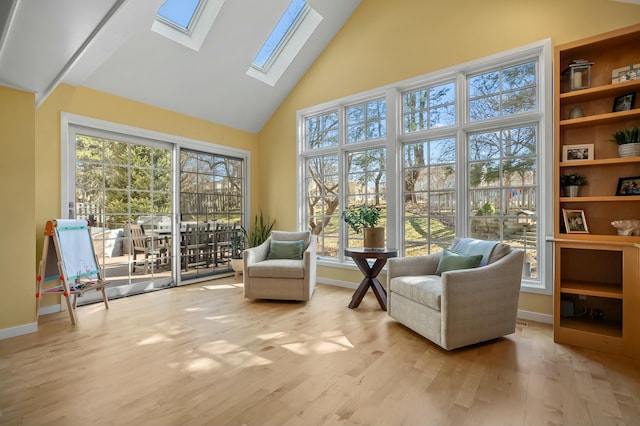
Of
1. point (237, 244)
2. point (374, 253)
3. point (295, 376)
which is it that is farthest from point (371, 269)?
point (237, 244)

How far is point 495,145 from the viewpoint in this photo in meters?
3.45

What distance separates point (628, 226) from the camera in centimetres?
247

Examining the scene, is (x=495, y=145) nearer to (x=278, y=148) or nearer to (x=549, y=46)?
(x=549, y=46)

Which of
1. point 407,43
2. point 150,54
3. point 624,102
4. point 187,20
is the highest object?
point 187,20

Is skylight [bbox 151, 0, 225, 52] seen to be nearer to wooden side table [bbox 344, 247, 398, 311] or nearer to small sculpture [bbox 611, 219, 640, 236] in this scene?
wooden side table [bbox 344, 247, 398, 311]

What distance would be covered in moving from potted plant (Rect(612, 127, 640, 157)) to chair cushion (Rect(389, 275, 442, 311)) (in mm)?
1742

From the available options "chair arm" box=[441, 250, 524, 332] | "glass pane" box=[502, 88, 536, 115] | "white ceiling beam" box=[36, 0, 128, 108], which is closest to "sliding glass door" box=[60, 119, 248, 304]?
"white ceiling beam" box=[36, 0, 128, 108]

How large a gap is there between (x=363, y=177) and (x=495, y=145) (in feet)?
Result: 5.50

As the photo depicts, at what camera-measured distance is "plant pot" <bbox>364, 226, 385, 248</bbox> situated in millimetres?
3631

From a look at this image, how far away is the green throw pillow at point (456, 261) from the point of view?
108 inches

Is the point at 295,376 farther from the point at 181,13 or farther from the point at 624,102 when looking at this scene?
the point at 181,13

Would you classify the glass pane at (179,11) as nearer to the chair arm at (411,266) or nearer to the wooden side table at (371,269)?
the wooden side table at (371,269)

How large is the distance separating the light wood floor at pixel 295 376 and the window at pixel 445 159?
119 cm

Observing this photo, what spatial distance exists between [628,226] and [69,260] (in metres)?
5.12
